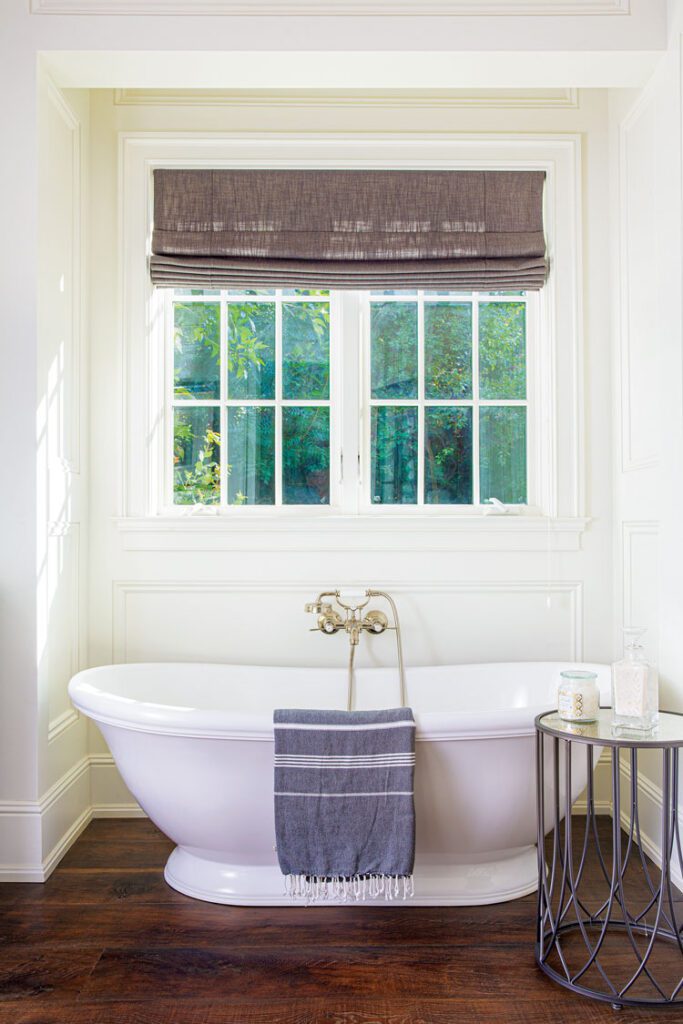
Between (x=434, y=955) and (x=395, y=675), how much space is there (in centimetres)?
94

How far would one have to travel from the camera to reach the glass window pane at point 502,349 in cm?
307

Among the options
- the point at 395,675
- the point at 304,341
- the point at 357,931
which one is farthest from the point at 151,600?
the point at 357,931

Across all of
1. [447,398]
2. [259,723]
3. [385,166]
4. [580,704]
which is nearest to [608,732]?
[580,704]

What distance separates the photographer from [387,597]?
279 centimetres

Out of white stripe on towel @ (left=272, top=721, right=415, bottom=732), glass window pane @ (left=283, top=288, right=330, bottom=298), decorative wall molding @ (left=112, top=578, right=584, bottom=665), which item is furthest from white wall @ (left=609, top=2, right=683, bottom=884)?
glass window pane @ (left=283, top=288, right=330, bottom=298)

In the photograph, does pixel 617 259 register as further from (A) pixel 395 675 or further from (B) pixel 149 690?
(B) pixel 149 690

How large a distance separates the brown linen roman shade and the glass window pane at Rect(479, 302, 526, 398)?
14 centimetres

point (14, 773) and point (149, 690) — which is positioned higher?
point (149, 690)

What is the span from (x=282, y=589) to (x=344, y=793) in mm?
1043

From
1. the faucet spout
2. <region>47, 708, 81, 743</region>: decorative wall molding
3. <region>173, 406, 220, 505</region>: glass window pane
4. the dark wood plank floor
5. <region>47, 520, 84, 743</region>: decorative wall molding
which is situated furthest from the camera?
<region>173, 406, 220, 505</region>: glass window pane

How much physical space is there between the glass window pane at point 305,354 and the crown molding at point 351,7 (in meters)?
0.99

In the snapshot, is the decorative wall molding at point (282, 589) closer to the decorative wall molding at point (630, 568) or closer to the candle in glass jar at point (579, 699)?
the decorative wall molding at point (630, 568)

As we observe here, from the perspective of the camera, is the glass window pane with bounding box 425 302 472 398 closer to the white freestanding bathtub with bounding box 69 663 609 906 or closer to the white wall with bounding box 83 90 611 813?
the white wall with bounding box 83 90 611 813

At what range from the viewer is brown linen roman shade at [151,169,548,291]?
2.93m
